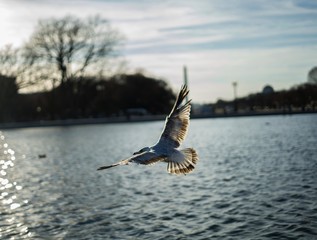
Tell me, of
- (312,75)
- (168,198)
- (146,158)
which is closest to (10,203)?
(168,198)

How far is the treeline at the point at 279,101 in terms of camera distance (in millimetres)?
82125

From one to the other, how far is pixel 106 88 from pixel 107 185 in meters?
63.0

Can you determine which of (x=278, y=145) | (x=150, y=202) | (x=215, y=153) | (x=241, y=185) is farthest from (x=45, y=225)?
(x=278, y=145)

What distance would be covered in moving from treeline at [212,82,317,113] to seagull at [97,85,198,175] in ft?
230

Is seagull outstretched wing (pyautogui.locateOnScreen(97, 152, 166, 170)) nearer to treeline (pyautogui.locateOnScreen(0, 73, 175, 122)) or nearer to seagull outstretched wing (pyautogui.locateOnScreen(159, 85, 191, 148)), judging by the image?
seagull outstretched wing (pyautogui.locateOnScreen(159, 85, 191, 148))

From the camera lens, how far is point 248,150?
34156 mm

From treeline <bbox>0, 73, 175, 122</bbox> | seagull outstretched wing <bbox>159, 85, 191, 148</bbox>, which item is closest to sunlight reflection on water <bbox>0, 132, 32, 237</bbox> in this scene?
seagull outstretched wing <bbox>159, 85, 191, 148</bbox>

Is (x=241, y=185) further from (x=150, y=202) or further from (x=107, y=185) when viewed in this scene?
(x=107, y=185)

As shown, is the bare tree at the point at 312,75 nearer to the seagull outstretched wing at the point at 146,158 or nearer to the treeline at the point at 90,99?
the treeline at the point at 90,99

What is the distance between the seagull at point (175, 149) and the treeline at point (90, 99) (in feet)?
232

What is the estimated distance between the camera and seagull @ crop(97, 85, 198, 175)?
29.6 feet

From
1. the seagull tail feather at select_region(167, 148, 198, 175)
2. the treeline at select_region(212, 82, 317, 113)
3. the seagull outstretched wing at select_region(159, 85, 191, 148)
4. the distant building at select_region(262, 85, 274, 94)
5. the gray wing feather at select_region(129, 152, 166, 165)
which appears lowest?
the seagull tail feather at select_region(167, 148, 198, 175)

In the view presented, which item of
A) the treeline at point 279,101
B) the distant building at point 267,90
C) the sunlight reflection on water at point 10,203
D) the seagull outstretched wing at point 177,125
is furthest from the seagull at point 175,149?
the distant building at point 267,90

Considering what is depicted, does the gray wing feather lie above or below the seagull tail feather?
above
